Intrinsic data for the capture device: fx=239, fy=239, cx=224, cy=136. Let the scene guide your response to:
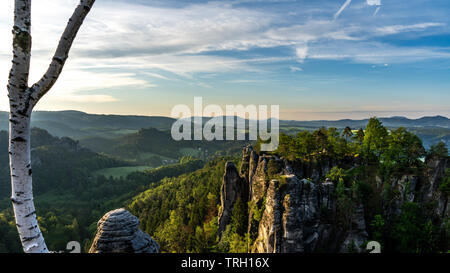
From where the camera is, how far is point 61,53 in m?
5.32

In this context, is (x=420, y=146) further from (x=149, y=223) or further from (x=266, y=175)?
(x=149, y=223)

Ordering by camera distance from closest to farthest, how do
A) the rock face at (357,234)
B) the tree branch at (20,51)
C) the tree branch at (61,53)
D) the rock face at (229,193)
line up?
the tree branch at (20,51)
the tree branch at (61,53)
the rock face at (357,234)
the rock face at (229,193)

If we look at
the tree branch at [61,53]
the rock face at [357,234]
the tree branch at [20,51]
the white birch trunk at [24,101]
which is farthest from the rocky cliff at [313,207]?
the tree branch at [20,51]

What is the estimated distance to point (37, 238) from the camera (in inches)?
210

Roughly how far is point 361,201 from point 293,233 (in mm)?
13516

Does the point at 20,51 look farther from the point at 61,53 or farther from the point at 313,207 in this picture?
the point at 313,207

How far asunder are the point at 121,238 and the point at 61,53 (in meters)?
8.37

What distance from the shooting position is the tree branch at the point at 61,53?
5.16 metres

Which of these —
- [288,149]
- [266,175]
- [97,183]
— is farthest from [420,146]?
[97,183]

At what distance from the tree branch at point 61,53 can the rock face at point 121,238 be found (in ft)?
24.3

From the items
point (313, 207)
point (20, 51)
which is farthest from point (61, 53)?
point (313, 207)

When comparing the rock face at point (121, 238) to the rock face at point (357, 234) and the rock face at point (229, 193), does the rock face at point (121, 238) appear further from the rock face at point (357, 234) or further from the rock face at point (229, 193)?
the rock face at point (229, 193)

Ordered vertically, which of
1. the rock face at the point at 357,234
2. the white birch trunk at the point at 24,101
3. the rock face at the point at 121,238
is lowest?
the rock face at the point at 357,234

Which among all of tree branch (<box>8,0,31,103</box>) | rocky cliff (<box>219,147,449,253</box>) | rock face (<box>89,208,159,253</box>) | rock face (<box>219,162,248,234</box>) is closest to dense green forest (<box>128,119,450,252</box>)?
rocky cliff (<box>219,147,449,253</box>)
